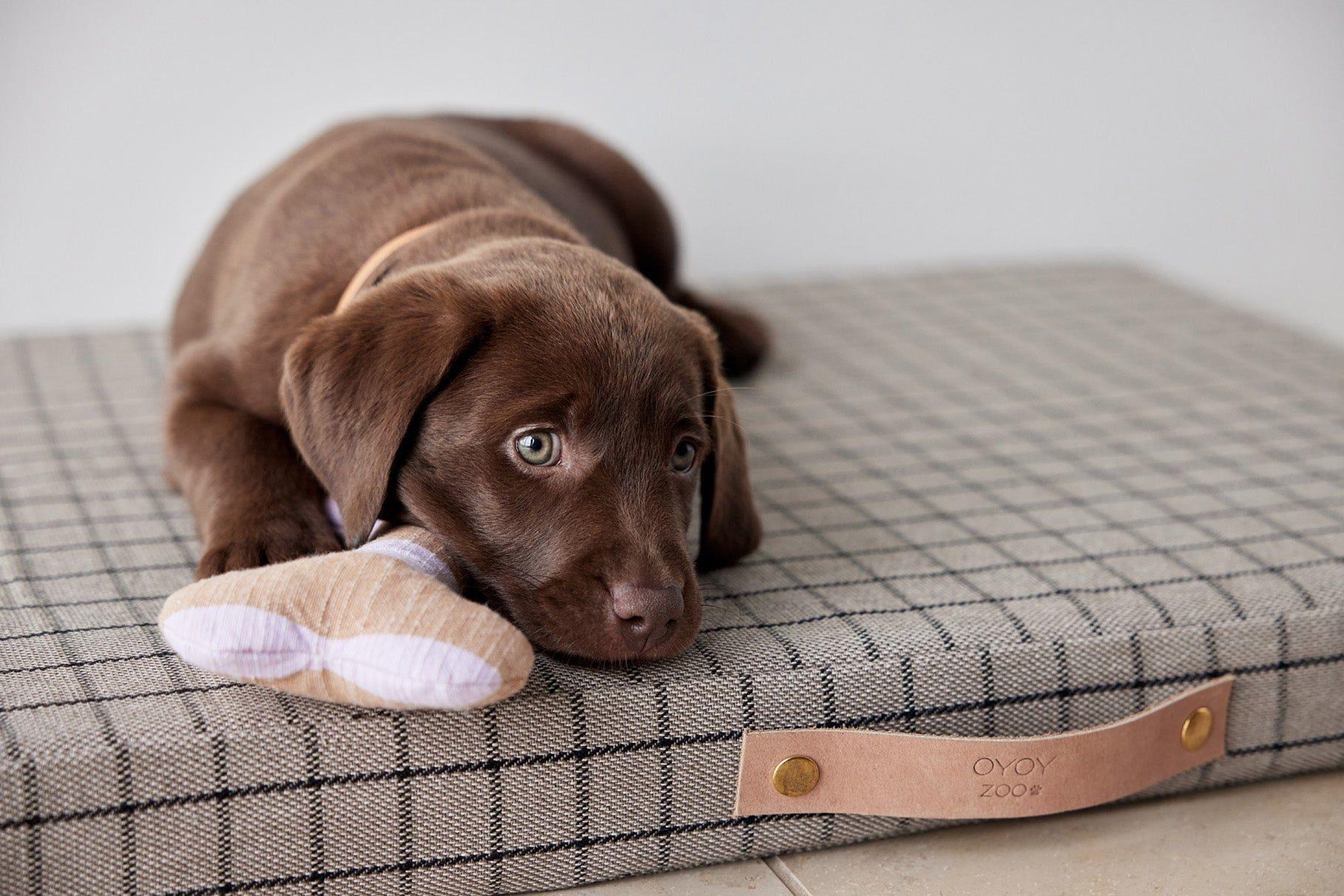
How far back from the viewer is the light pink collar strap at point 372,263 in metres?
2.21

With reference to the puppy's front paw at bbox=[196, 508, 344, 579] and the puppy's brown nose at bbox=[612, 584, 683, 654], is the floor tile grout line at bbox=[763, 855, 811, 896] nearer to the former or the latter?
the puppy's brown nose at bbox=[612, 584, 683, 654]

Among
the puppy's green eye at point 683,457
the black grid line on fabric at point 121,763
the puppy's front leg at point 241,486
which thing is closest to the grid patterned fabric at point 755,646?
the black grid line on fabric at point 121,763

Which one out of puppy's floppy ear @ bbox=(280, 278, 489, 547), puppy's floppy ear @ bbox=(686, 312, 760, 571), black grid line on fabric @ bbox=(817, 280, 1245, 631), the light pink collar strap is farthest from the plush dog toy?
black grid line on fabric @ bbox=(817, 280, 1245, 631)

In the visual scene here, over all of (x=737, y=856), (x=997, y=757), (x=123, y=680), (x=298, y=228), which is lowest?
(x=737, y=856)

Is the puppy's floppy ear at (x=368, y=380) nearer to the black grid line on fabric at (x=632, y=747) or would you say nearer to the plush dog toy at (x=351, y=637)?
the plush dog toy at (x=351, y=637)

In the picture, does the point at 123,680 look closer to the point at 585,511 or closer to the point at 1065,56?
the point at 585,511

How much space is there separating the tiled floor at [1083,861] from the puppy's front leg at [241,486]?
65 cm

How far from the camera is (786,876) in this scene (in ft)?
6.24

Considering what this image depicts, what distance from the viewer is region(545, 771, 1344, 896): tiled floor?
6.18 feet

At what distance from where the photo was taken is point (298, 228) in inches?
96.1

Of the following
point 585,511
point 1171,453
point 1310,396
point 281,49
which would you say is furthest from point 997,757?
point 281,49

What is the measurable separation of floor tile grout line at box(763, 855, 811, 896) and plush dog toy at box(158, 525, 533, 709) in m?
0.51

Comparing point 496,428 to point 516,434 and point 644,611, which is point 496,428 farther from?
point 644,611

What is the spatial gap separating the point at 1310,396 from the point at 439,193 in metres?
2.08
